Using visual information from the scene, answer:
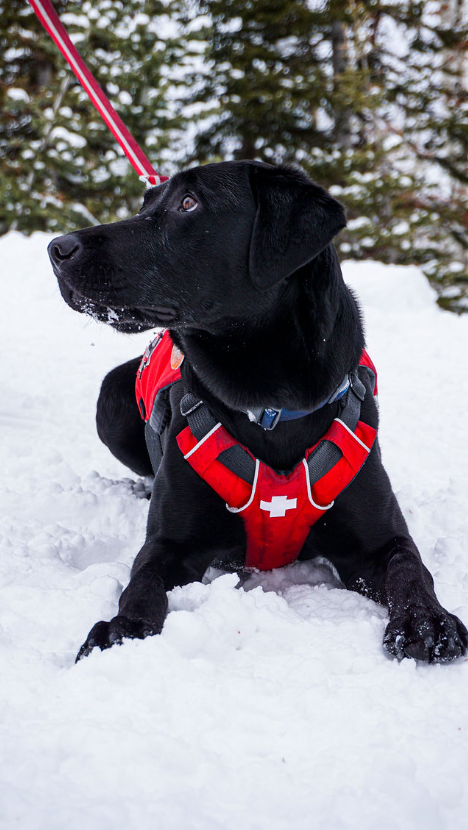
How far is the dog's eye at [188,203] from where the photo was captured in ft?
6.35

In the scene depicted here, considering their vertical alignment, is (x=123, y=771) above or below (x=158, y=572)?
above

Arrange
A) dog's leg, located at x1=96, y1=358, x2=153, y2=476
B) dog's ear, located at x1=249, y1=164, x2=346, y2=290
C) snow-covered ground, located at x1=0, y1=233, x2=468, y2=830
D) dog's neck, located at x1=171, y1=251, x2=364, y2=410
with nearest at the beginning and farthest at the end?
1. snow-covered ground, located at x1=0, y1=233, x2=468, y2=830
2. dog's ear, located at x1=249, y1=164, x2=346, y2=290
3. dog's neck, located at x1=171, y1=251, x2=364, y2=410
4. dog's leg, located at x1=96, y1=358, x2=153, y2=476

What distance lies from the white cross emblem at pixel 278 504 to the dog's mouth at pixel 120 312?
578 millimetres

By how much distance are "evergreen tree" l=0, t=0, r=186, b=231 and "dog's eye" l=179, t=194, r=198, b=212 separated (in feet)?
27.0

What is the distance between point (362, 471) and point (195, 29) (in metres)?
10.0

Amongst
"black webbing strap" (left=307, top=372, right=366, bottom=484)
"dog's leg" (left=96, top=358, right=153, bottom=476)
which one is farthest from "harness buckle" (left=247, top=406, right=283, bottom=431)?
"dog's leg" (left=96, top=358, right=153, bottom=476)

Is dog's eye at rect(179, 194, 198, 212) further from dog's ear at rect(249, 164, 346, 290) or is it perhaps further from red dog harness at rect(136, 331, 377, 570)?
red dog harness at rect(136, 331, 377, 570)

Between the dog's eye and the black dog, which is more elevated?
the dog's eye

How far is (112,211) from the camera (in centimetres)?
1073

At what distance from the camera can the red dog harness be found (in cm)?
189

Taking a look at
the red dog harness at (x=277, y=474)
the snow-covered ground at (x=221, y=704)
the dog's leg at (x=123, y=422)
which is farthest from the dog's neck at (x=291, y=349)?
the dog's leg at (x=123, y=422)

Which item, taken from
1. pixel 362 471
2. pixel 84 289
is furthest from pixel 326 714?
pixel 84 289

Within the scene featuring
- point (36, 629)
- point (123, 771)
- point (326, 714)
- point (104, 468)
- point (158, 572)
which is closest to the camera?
point (123, 771)

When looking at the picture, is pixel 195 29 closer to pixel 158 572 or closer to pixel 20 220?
pixel 20 220
